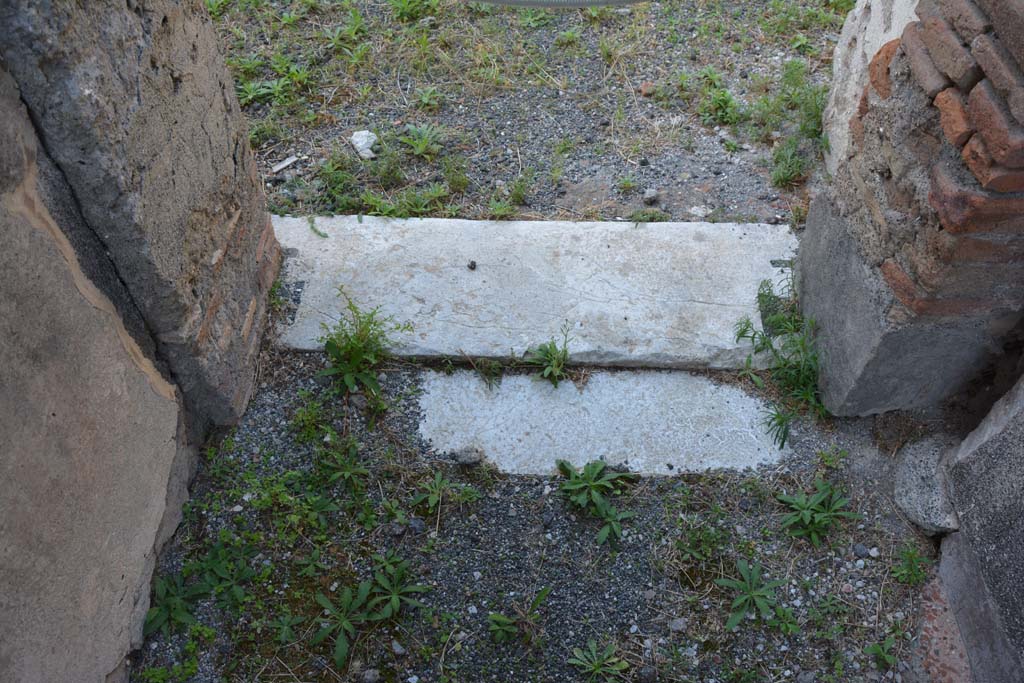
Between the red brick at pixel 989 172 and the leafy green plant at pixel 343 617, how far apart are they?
1.84m

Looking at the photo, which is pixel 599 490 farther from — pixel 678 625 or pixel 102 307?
pixel 102 307

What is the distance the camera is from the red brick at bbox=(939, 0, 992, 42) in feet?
5.95

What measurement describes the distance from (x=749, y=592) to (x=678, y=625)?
22 centimetres

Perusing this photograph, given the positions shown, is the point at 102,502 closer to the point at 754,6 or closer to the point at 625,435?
the point at 625,435

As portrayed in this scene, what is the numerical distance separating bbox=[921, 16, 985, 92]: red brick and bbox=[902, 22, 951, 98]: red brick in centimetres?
2

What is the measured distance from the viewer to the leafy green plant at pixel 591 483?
2.33 m

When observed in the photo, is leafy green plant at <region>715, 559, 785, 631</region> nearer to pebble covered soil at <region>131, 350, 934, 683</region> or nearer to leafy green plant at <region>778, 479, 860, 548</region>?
pebble covered soil at <region>131, 350, 934, 683</region>

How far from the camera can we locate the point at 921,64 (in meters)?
2.01

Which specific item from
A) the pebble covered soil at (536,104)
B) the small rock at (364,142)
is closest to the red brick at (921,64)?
the pebble covered soil at (536,104)

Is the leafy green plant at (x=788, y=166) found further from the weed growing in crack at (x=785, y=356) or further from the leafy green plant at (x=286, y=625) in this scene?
the leafy green plant at (x=286, y=625)

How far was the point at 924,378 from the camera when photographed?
236 cm

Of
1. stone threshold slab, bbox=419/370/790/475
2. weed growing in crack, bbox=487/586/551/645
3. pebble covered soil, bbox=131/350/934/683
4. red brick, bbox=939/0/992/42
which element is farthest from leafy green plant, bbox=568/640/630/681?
red brick, bbox=939/0/992/42

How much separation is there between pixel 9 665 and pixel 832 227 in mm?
2429

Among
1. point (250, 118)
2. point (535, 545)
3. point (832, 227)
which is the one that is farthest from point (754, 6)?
point (535, 545)
